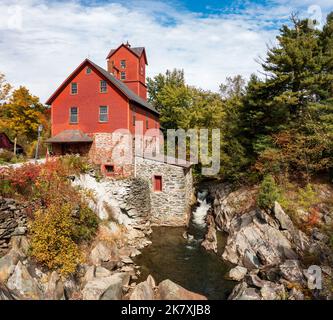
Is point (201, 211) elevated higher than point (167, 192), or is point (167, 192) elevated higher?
point (167, 192)

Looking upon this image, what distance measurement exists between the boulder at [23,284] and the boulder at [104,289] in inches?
78.9

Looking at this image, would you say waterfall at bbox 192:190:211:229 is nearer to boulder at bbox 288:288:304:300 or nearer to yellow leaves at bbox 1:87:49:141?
boulder at bbox 288:288:304:300

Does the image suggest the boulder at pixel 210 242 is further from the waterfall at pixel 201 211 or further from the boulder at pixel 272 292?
the boulder at pixel 272 292

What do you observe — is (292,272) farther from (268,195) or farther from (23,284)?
(23,284)

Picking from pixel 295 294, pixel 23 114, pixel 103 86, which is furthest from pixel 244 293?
pixel 23 114

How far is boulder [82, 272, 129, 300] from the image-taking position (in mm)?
10944

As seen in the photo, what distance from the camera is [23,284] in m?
9.74

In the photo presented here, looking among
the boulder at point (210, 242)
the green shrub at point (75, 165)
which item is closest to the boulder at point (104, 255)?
the green shrub at point (75, 165)

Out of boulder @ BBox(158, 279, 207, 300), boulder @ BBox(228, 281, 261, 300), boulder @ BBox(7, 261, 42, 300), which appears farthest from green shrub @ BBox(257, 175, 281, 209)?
boulder @ BBox(7, 261, 42, 300)

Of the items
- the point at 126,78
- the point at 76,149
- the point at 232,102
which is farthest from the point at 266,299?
the point at 126,78

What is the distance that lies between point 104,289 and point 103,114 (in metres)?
15.2

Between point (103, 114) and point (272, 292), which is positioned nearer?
point (272, 292)

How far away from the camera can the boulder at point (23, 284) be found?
955 centimetres

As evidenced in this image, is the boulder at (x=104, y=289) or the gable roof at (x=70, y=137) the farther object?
the gable roof at (x=70, y=137)
